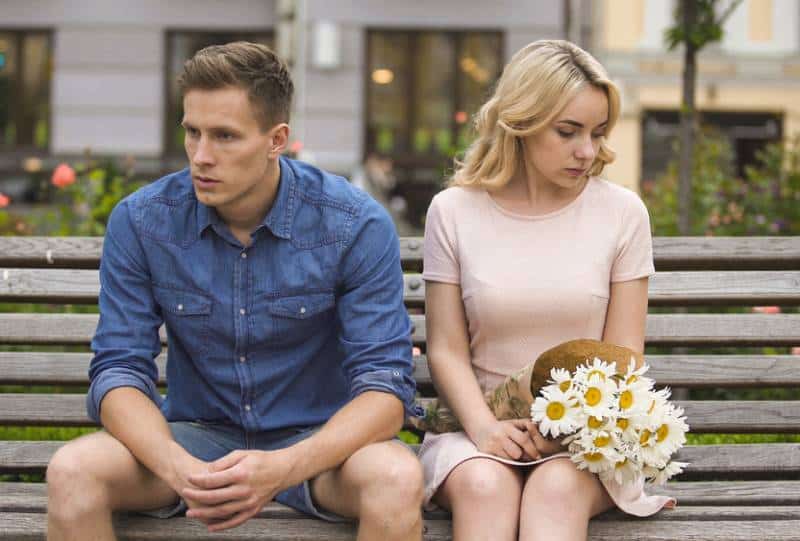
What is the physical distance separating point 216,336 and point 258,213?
13.8 inches

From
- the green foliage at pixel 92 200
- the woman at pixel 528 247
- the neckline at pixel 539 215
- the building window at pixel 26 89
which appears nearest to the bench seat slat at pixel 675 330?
the woman at pixel 528 247

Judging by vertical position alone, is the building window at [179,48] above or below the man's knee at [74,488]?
above

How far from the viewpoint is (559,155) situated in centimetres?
329

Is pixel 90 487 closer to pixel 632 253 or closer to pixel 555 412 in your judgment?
pixel 555 412

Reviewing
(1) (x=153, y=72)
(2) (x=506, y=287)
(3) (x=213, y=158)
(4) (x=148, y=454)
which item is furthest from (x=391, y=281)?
(1) (x=153, y=72)

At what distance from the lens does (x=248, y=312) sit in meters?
3.14

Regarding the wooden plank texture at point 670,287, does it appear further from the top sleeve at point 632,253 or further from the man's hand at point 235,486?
the man's hand at point 235,486

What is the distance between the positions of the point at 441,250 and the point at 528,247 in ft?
0.83

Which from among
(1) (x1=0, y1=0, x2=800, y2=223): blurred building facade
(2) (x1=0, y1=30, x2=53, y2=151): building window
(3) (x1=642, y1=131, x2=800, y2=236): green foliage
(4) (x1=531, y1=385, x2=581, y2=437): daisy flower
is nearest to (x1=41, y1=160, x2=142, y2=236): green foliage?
(3) (x1=642, y1=131, x2=800, y2=236): green foliage

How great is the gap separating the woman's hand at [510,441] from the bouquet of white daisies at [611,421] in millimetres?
108

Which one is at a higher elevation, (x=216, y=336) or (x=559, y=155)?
(x=559, y=155)

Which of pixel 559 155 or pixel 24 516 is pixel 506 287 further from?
pixel 24 516

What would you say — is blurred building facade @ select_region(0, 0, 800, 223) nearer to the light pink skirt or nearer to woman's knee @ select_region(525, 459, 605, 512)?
the light pink skirt

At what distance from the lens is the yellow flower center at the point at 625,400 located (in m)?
2.87
